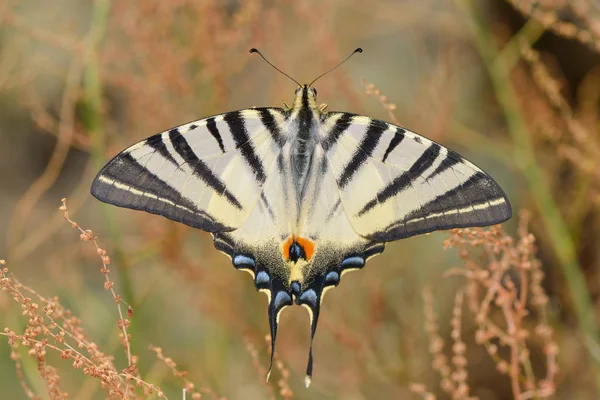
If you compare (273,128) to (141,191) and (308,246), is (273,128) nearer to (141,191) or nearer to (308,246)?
(308,246)

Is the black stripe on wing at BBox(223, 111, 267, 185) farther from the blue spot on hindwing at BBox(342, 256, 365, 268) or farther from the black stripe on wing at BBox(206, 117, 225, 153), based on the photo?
the blue spot on hindwing at BBox(342, 256, 365, 268)

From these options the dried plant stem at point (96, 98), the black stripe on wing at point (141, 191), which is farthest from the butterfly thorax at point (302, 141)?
the dried plant stem at point (96, 98)

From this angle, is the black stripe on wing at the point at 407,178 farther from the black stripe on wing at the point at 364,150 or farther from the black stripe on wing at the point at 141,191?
the black stripe on wing at the point at 141,191

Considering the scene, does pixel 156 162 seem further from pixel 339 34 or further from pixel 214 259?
pixel 339 34

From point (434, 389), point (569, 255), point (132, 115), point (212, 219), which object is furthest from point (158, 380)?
point (434, 389)

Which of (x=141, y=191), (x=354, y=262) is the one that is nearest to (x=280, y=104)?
(x=354, y=262)

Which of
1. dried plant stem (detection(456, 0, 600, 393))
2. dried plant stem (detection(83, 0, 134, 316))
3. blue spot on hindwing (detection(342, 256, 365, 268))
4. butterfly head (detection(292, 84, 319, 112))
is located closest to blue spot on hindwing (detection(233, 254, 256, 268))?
blue spot on hindwing (detection(342, 256, 365, 268))
